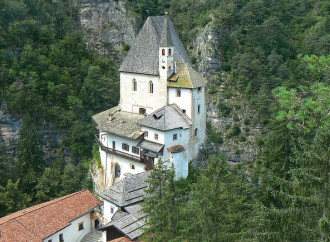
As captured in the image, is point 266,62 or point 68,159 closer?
point 68,159

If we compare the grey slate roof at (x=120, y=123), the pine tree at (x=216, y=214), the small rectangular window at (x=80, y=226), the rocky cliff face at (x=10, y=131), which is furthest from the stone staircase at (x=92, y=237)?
the rocky cliff face at (x=10, y=131)

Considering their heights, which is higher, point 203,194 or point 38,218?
point 203,194

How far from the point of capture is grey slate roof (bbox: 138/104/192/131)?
36.8m

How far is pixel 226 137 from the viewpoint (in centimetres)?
6494

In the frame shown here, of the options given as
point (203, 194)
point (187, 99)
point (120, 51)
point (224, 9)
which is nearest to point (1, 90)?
point (120, 51)

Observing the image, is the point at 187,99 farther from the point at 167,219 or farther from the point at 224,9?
the point at 224,9

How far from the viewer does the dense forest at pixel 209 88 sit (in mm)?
19578

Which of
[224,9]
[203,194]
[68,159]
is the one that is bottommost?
[68,159]

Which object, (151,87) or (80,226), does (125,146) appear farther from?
(80,226)

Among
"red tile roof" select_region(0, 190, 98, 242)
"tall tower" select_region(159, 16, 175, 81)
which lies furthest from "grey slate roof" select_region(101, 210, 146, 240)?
"tall tower" select_region(159, 16, 175, 81)

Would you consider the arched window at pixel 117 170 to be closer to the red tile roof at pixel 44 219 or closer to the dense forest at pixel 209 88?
the red tile roof at pixel 44 219

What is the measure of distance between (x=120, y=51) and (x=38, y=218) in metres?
49.0

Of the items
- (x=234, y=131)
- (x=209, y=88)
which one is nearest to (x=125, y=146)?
(x=234, y=131)

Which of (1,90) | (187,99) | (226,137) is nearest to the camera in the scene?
(187,99)
